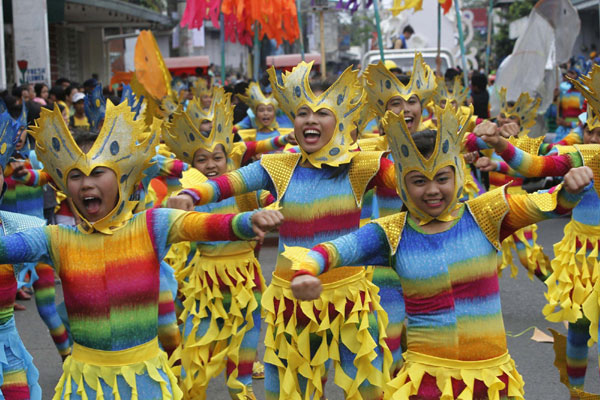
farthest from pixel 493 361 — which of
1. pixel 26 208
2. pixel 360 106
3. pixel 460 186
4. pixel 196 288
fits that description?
pixel 26 208

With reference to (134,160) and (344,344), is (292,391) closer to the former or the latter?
(344,344)

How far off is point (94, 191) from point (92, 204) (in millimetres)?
67

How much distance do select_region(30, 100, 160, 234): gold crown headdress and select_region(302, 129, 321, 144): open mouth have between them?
1196 millimetres

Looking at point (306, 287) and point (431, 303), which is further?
point (431, 303)

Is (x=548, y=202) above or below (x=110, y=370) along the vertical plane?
above

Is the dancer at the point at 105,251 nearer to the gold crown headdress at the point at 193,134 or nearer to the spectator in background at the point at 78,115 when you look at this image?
the gold crown headdress at the point at 193,134

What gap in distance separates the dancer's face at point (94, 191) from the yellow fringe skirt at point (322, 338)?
1344 mm

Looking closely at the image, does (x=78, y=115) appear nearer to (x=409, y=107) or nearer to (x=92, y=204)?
(x=409, y=107)

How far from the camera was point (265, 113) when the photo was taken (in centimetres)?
988

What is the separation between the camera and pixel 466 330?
3.84 meters

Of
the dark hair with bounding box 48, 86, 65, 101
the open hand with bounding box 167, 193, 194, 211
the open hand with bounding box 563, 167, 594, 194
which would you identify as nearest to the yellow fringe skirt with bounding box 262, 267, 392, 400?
the open hand with bounding box 167, 193, 194, 211

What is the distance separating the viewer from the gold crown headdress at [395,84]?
638 cm

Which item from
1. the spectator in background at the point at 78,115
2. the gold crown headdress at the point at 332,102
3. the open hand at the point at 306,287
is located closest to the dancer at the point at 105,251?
the open hand at the point at 306,287

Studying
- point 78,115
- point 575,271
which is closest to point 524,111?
point 575,271
